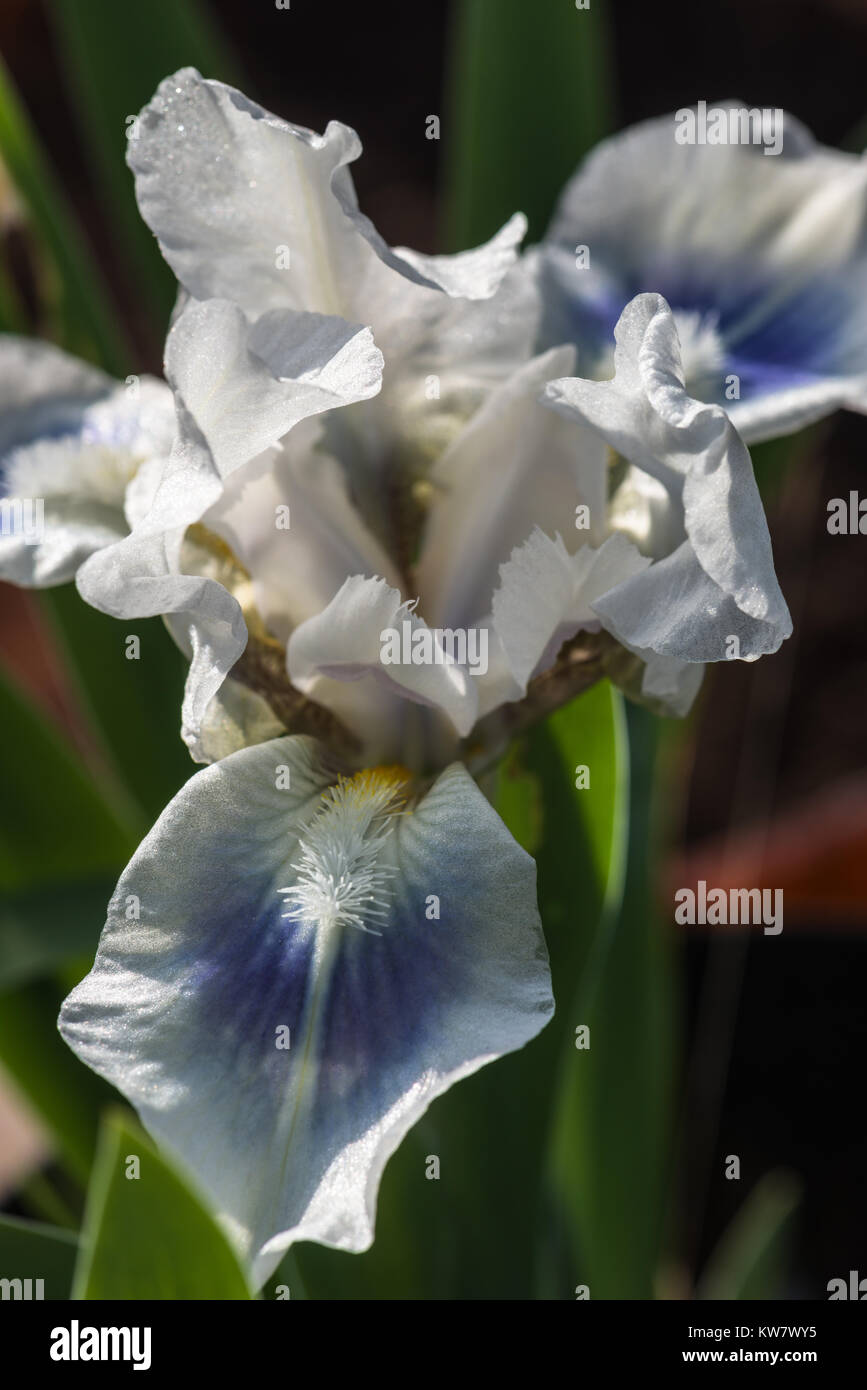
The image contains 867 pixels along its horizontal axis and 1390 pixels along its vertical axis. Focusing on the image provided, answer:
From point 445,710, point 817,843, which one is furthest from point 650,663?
point 817,843

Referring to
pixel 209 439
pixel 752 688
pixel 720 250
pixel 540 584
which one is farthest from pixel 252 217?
pixel 752 688

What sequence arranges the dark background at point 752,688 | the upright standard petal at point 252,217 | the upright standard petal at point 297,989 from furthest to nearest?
1. the dark background at point 752,688
2. the upright standard petal at point 252,217
3. the upright standard petal at point 297,989

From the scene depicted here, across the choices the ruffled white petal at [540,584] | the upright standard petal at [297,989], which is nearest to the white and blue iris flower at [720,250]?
the ruffled white petal at [540,584]

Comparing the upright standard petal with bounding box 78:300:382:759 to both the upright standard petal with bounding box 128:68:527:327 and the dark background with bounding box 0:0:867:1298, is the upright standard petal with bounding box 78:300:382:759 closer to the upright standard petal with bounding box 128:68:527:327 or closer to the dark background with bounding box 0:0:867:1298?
the upright standard petal with bounding box 128:68:527:327

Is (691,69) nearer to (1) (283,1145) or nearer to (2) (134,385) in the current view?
(2) (134,385)

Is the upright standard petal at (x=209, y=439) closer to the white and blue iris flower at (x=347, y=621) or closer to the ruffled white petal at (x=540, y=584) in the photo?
the white and blue iris flower at (x=347, y=621)

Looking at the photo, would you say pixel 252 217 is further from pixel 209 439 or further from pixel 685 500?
pixel 685 500
